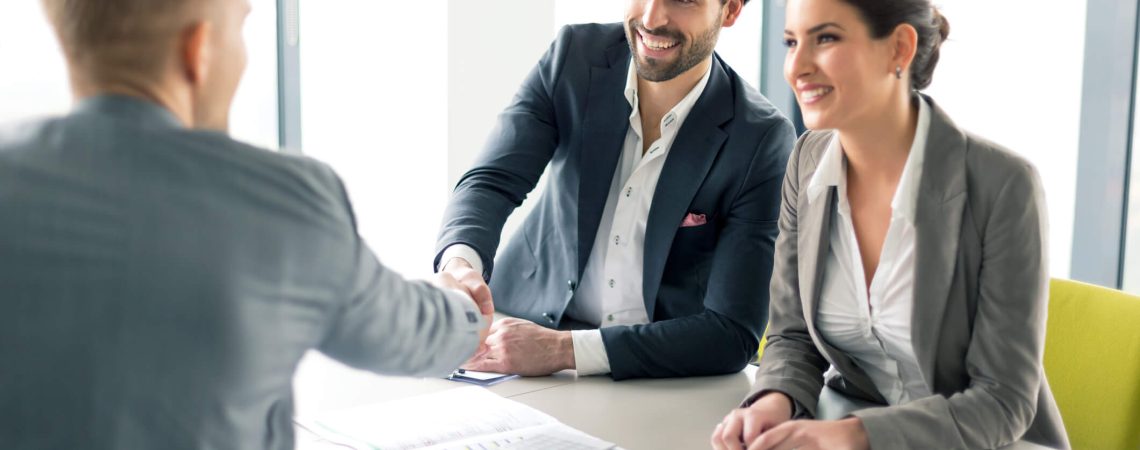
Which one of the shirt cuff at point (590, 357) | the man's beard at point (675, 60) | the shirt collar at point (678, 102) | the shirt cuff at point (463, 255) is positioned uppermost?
the man's beard at point (675, 60)

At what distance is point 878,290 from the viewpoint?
196 centimetres

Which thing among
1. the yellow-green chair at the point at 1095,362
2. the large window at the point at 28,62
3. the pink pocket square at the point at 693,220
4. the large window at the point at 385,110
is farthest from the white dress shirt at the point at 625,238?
the large window at the point at 385,110

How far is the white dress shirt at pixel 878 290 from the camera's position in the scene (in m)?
1.91

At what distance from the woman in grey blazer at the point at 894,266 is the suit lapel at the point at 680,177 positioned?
0.27 metres

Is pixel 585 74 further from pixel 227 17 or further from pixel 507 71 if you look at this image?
pixel 507 71

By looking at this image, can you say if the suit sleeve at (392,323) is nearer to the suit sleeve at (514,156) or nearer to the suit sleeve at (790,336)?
the suit sleeve at (790,336)

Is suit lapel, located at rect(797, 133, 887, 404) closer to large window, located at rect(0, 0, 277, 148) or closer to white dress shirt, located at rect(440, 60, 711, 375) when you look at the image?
white dress shirt, located at rect(440, 60, 711, 375)

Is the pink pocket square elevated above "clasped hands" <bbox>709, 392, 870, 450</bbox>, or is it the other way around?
the pink pocket square

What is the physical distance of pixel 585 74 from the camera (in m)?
2.63

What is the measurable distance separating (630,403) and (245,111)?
351 cm

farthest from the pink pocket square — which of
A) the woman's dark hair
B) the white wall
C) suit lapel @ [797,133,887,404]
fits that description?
the white wall

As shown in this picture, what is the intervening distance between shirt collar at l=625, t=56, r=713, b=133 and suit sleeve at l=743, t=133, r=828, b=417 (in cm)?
38

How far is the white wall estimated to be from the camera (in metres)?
3.59

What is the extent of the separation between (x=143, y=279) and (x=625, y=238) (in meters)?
1.60
